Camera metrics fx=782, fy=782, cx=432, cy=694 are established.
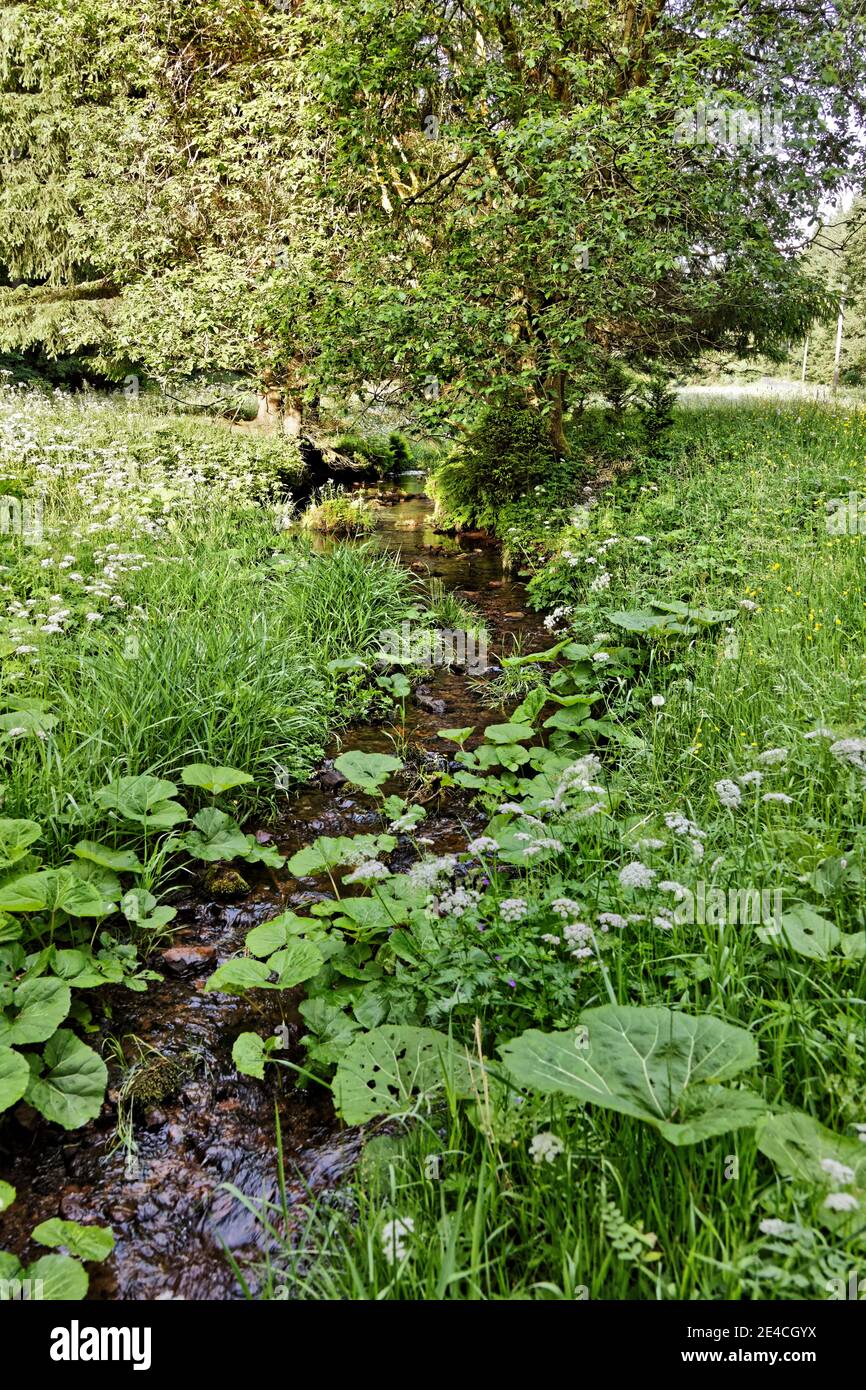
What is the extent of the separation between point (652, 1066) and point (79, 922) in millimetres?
2283

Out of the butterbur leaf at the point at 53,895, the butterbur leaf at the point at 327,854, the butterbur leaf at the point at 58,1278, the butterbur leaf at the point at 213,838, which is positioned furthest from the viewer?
the butterbur leaf at the point at 213,838

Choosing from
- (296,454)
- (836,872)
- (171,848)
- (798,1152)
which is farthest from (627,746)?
(296,454)

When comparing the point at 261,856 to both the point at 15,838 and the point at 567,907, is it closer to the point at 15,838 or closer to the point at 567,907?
the point at 15,838

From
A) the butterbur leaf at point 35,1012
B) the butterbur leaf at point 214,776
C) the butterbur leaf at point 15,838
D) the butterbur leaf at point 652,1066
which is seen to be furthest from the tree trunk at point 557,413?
the butterbur leaf at point 652,1066

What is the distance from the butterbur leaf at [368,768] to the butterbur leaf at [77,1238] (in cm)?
195

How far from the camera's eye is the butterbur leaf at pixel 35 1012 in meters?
2.25

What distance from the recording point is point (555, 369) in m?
8.77

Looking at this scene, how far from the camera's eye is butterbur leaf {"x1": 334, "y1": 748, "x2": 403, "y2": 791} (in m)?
3.64

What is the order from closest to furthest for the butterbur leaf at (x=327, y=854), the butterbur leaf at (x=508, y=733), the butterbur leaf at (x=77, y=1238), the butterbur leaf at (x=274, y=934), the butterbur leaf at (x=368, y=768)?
the butterbur leaf at (x=77, y=1238), the butterbur leaf at (x=274, y=934), the butterbur leaf at (x=327, y=854), the butterbur leaf at (x=368, y=768), the butterbur leaf at (x=508, y=733)

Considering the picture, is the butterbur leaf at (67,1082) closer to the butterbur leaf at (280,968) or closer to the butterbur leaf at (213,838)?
the butterbur leaf at (280,968)

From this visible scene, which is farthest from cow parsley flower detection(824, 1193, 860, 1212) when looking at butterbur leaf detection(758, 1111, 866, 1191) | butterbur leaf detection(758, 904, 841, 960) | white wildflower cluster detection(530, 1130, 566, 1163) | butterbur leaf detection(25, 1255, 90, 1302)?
butterbur leaf detection(25, 1255, 90, 1302)

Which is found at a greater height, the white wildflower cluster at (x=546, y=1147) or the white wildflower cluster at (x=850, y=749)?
the white wildflower cluster at (x=850, y=749)

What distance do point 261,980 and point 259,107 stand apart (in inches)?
535

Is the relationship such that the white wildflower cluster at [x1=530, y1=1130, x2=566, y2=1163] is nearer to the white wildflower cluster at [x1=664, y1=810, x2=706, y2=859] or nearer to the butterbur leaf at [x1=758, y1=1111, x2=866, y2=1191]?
the butterbur leaf at [x1=758, y1=1111, x2=866, y2=1191]
